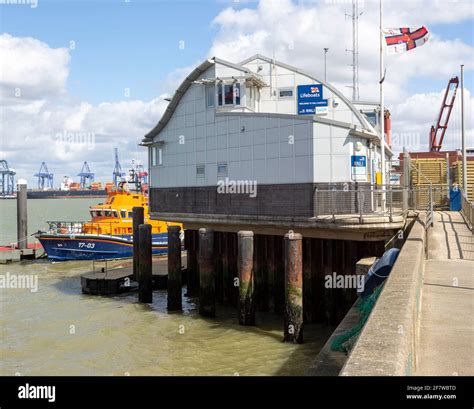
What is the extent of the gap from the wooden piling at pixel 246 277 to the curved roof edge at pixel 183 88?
8.52m

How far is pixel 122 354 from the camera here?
50.9 ft

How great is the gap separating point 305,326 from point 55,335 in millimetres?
8603

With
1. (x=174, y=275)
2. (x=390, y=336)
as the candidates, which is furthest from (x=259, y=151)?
(x=390, y=336)

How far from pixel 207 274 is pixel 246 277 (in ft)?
7.29

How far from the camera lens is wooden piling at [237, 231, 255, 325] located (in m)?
17.1

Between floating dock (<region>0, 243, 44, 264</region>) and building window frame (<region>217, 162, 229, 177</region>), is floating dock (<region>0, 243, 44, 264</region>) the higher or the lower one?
the lower one

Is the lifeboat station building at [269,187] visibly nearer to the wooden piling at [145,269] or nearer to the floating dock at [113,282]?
the wooden piling at [145,269]

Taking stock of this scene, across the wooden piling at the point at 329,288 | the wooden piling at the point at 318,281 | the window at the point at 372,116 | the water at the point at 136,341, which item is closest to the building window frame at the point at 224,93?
the wooden piling at the point at 318,281

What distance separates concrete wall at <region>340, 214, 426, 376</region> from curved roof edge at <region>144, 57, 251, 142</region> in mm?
15394

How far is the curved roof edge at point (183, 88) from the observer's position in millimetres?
22109

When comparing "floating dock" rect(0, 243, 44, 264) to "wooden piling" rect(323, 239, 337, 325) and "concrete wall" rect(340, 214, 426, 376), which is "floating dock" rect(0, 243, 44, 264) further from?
"concrete wall" rect(340, 214, 426, 376)

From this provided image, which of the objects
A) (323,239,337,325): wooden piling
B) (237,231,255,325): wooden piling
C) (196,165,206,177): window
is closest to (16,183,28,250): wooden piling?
(196,165,206,177): window
